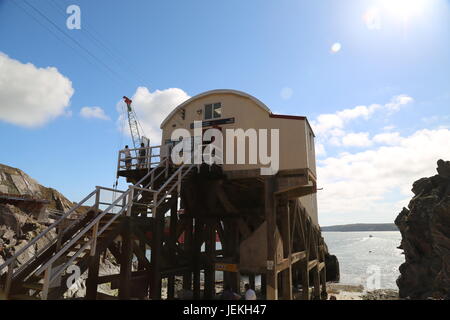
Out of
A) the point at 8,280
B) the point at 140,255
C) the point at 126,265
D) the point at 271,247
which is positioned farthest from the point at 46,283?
the point at 271,247

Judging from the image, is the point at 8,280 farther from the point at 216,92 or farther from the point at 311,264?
the point at 311,264

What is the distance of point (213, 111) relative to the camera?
1559cm

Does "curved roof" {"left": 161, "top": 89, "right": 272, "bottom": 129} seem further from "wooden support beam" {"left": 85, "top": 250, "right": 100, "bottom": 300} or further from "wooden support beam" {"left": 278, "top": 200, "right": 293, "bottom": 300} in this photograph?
"wooden support beam" {"left": 85, "top": 250, "right": 100, "bottom": 300}

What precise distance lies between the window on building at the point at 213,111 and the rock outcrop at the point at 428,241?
28.5 metres

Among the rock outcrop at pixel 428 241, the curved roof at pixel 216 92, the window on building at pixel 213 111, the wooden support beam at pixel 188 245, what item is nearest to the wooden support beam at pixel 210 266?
the wooden support beam at pixel 188 245

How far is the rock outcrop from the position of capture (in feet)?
97.0

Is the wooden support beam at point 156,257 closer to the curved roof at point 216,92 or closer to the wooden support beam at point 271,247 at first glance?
the wooden support beam at point 271,247

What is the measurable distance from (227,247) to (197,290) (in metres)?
4.13

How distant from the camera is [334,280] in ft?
146

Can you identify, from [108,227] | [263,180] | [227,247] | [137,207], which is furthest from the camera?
[227,247]

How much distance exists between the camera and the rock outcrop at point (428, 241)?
97.0 feet

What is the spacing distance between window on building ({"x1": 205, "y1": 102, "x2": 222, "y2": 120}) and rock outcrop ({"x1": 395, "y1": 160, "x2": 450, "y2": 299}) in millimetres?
28456
